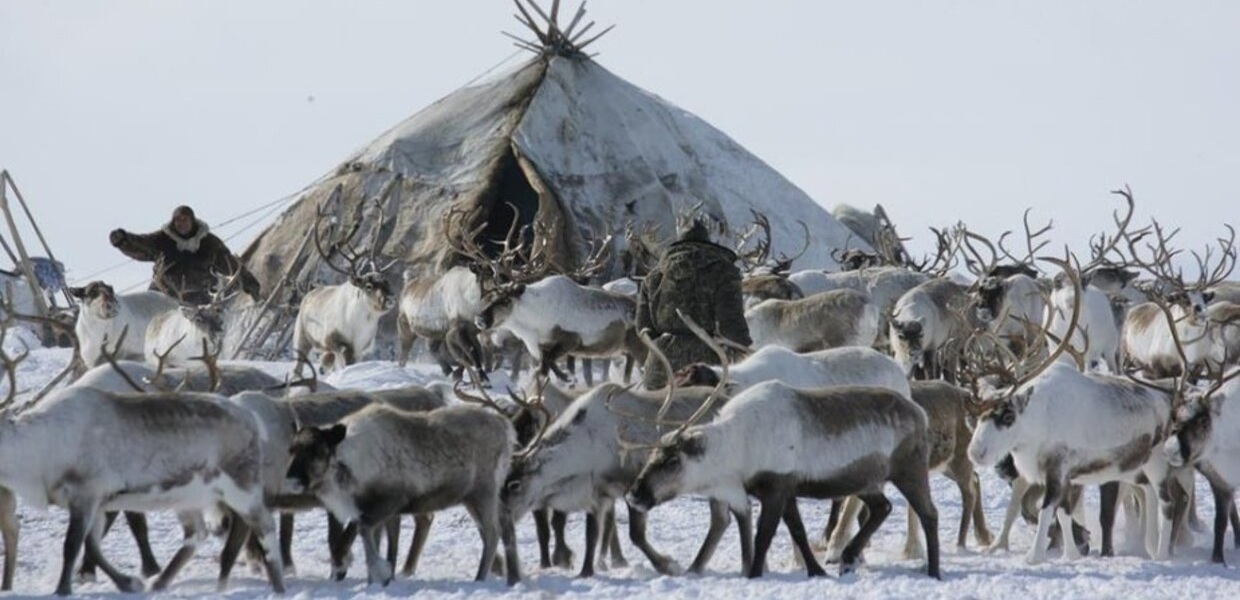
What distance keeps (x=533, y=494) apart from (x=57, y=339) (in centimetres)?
1743

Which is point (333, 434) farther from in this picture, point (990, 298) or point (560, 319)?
point (990, 298)

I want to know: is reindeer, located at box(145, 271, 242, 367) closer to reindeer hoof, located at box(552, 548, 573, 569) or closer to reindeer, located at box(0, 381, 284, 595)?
reindeer hoof, located at box(552, 548, 573, 569)

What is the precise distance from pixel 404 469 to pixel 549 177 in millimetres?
16924

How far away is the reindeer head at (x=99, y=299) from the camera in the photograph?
1873 cm

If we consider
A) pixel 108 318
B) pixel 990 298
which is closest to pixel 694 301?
pixel 990 298

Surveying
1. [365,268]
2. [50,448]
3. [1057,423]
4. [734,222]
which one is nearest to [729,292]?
[1057,423]

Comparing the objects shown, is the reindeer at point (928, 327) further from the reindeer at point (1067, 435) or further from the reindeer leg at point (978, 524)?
the reindeer at point (1067, 435)

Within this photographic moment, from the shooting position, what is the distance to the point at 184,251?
811 inches

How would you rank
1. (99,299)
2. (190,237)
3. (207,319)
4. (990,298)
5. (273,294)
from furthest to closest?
1. (273,294)
2. (190,237)
3. (99,299)
4. (990,298)
5. (207,319)

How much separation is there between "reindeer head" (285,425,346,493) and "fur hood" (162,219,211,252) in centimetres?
1137

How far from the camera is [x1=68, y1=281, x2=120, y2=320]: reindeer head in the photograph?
61.5 ft

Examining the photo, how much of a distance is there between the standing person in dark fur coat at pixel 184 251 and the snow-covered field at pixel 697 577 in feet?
26.8

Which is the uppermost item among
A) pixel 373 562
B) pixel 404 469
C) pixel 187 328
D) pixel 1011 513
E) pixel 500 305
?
pixel 500 305

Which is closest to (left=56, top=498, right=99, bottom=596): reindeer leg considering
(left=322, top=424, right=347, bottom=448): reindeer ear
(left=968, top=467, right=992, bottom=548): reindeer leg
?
(left=322, top=424, right=347, bottom=448): reindeer ear
